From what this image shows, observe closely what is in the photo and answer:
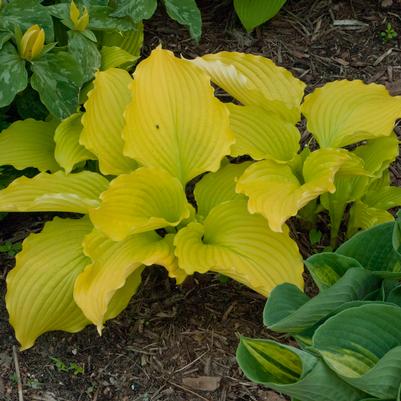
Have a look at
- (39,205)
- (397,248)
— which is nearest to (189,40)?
(39,205)

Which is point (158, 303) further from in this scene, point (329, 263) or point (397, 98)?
point (397, 98)

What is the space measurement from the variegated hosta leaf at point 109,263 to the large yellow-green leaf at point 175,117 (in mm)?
244

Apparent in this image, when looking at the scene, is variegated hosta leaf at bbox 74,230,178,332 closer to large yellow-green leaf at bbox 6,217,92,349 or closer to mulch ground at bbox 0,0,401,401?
large yellow-green leaf at bbox 6,217,92,349

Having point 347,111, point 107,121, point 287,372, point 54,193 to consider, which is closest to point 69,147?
point 107,121

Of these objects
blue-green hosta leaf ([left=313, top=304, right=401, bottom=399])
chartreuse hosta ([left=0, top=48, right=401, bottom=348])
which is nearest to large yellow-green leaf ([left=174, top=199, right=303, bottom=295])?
chartreuse hosta ([left=0, top=48, right=401, bottom=348])

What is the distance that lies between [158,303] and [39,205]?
1.80 ft

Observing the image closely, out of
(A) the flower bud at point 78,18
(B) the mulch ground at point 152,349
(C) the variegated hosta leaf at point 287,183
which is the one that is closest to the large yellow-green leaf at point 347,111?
(C) the variegated hosta leaf at point 287,183

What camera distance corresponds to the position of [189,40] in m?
3.06

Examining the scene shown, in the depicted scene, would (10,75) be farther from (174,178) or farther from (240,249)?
(240,249)

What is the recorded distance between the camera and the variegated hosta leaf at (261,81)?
2.31 m

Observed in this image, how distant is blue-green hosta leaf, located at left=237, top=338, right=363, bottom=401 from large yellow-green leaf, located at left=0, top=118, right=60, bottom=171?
117 cm

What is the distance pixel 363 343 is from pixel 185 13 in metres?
1.53

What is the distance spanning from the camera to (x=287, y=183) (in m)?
2.16

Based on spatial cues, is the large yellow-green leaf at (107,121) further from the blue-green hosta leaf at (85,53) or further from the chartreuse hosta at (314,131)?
the chartreuse hosta at (314,131)
